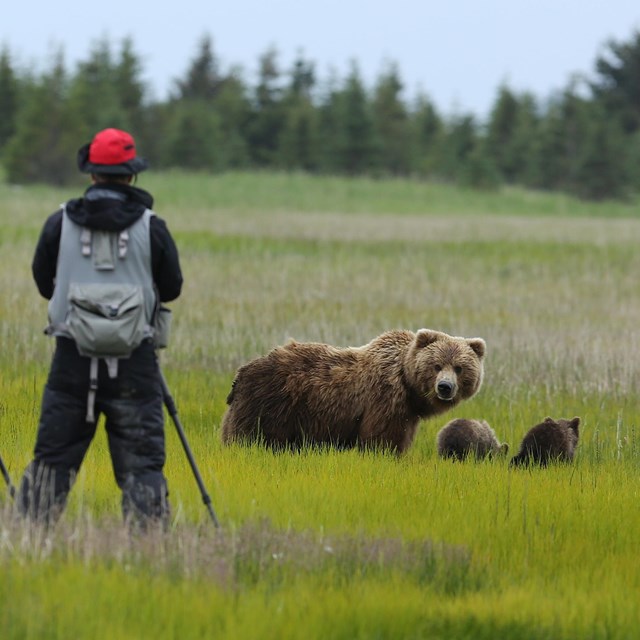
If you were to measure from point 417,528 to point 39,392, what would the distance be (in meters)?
5.45

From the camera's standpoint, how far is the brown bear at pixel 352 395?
29.7 feet

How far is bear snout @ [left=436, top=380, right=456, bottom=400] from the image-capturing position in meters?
8.75

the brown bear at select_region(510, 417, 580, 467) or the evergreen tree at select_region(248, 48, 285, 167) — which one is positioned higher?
the evergreen tree at select_region(248, 48, 285, 167)

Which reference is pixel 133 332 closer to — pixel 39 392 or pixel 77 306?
pixel 77 306

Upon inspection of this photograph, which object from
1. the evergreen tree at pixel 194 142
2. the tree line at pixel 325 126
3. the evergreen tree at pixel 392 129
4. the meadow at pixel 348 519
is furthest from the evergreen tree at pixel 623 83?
the meadow at pixel 348 519

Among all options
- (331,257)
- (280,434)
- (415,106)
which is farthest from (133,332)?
(415,106)

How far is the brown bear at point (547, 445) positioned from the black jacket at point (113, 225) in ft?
12.5

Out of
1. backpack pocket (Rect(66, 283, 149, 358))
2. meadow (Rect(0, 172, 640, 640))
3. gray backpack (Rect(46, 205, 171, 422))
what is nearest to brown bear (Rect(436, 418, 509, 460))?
meadow (Rect(0, 172, 640, 640))

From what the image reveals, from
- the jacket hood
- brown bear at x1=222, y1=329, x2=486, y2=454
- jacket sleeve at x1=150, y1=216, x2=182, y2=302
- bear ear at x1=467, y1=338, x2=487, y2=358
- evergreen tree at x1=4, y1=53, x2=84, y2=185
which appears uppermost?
evergreen tree at x1=4, y1=53, x2=84, y2=185

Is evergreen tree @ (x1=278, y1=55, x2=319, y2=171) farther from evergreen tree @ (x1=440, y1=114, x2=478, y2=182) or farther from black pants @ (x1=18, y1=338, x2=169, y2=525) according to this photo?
black pants @ (x1=18, y1=338, x2=169, y2=525)

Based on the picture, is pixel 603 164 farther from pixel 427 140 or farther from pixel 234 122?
pixel 234 122

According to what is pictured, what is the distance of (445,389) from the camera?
8.78 metres

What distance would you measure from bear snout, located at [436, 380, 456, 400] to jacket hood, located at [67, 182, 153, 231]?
331 cm

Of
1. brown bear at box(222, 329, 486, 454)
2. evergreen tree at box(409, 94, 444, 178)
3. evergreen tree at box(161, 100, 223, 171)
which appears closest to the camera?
brown bear at box(222, 329, 486, 454)
